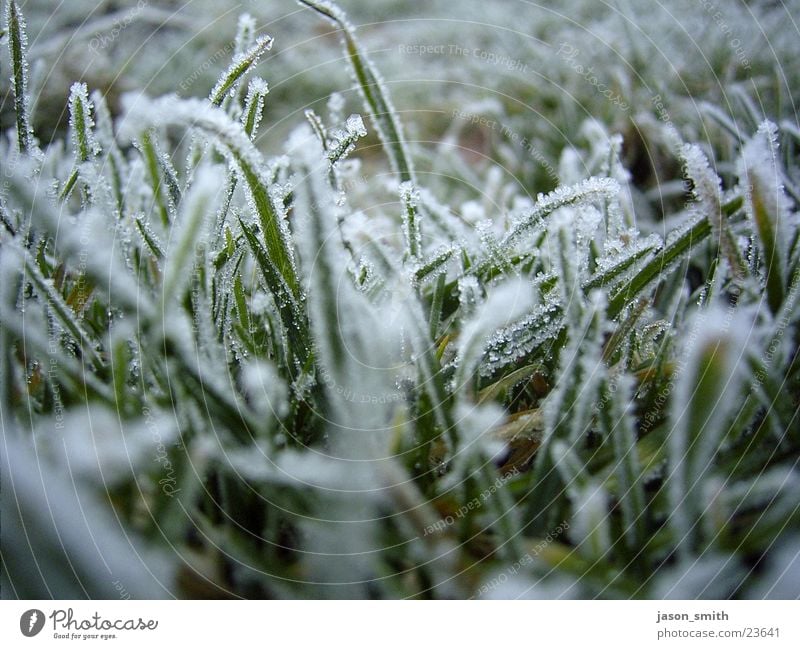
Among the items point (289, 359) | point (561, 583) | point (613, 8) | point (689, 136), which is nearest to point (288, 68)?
point (613, 8)

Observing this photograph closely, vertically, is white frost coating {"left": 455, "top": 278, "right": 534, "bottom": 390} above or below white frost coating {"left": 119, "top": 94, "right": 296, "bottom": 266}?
below

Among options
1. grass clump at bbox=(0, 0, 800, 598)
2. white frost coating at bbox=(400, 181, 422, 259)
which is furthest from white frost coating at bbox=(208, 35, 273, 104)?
white frost coating at bbox=(400, 181, 422, 259)

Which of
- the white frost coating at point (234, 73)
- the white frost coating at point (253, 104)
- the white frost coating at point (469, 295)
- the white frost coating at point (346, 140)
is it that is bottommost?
the white frost coating at point (469, 295)

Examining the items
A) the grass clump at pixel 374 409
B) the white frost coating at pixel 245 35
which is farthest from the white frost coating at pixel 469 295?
the white frost coating at pixel 245 35

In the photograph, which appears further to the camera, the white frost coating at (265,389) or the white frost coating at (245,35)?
A: the white frost coating at (245,35)

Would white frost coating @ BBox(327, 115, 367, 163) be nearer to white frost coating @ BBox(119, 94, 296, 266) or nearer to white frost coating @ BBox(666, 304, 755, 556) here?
white frost coating @ BBox(119, 94, 296, 266)

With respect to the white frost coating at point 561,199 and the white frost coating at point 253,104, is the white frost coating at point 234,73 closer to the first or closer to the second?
the white frost coating at point 253,104

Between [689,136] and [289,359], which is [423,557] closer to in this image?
[289,359]

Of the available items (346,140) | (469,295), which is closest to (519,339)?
(469,295)

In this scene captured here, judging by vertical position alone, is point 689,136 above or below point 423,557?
above

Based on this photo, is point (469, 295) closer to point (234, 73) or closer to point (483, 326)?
point (483, 326)
